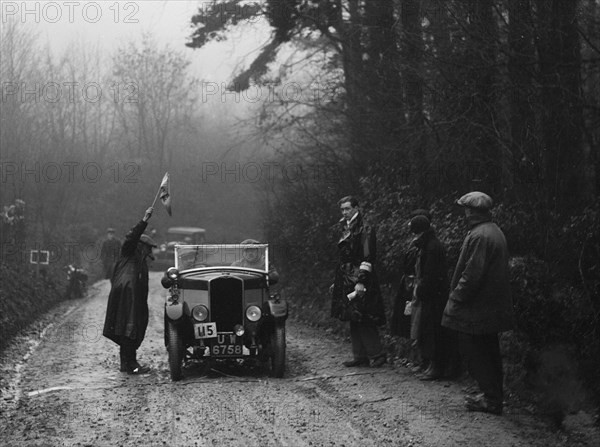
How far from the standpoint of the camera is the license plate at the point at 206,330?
9672 millimetres

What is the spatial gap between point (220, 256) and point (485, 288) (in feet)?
14.8

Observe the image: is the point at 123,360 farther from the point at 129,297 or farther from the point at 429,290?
the point at 429,290

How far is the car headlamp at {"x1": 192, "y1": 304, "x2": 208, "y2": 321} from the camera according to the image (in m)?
9.79

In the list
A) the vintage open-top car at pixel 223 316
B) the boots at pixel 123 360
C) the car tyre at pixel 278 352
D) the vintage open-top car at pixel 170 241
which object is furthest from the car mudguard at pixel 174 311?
the vintage open-top car at pixel 170 241

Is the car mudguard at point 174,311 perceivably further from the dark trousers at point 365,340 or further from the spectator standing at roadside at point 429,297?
the spectator standing at roadside at point 429,297

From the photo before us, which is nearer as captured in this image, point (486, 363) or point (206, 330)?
point (486, 363)

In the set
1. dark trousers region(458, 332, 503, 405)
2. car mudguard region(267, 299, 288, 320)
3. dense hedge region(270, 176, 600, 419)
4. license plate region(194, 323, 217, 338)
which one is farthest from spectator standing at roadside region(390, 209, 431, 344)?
license plate region(194, 323, 217, 338)

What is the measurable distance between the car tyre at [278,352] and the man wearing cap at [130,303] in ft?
6.10

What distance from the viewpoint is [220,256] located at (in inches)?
428

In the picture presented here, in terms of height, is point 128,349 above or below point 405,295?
below

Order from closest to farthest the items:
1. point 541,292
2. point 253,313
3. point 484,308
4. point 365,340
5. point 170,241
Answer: point 484,308
point 541,292
point 253,313
point 365,340
point 170,241

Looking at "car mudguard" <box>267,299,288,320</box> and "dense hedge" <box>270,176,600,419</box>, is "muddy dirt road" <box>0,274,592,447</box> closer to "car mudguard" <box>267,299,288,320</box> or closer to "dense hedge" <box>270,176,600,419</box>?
"dense hedge" <box>270,176,600,419</box>

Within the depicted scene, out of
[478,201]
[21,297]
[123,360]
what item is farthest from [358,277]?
[21,297]

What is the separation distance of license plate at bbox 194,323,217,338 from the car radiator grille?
18 cm
